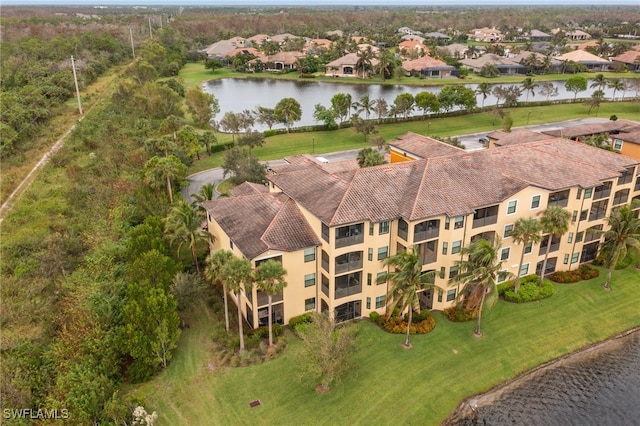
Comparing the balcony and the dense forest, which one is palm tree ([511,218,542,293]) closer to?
the balcony

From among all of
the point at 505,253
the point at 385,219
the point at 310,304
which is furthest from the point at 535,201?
the point at 310,304

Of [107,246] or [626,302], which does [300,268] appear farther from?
[626,302]

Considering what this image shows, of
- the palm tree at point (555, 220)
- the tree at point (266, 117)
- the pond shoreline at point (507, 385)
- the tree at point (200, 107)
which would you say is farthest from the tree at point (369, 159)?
the tree at point (200, 107)

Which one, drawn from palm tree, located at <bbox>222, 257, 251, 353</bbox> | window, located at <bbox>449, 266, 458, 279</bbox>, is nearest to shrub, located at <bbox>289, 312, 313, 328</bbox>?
palm tree, located at <bbox>222, 257, 251, 353</bbox>

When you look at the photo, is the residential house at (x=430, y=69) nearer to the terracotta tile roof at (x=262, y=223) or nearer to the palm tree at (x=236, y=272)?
the terracotta tile roof at (x=262, y=223)

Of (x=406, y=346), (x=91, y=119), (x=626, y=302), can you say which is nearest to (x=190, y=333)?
(x=406, y=346)
